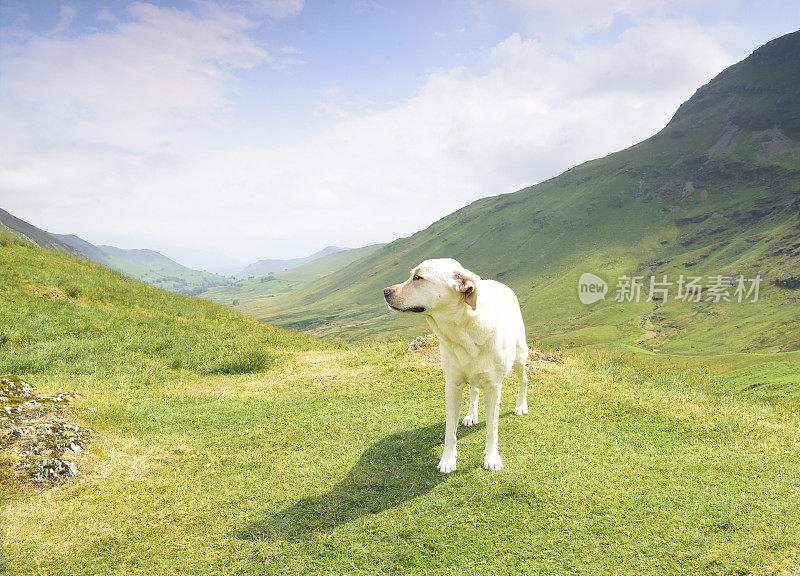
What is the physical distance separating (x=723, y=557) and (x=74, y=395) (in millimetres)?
11334

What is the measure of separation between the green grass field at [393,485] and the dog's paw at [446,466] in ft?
0.55

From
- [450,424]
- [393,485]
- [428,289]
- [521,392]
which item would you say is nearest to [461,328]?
[428,289]

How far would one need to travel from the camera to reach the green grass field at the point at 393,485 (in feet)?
14.4

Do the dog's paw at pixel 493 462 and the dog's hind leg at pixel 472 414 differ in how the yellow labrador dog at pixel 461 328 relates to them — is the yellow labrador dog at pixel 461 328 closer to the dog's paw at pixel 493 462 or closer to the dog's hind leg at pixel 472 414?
the dog's paw at pixel 493 462

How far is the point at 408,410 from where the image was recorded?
9.00 meters

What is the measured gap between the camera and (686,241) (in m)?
146

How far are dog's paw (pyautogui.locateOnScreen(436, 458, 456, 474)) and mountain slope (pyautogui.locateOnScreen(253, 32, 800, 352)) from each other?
79.0 meters

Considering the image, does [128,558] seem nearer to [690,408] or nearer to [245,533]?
[245,533]

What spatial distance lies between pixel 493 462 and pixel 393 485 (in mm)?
1564

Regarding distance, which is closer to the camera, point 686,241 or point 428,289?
point 428,289

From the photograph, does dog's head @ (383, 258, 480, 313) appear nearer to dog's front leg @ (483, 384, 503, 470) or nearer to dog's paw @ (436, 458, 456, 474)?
dog's front leg @ (483, 384, 503, 470)

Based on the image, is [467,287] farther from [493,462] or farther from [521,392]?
[521,392]

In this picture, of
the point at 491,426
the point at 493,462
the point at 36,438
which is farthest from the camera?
the point at 36,438

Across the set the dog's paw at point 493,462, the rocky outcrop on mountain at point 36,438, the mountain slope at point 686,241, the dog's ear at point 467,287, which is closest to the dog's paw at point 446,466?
the dog's paw at point 493,462
